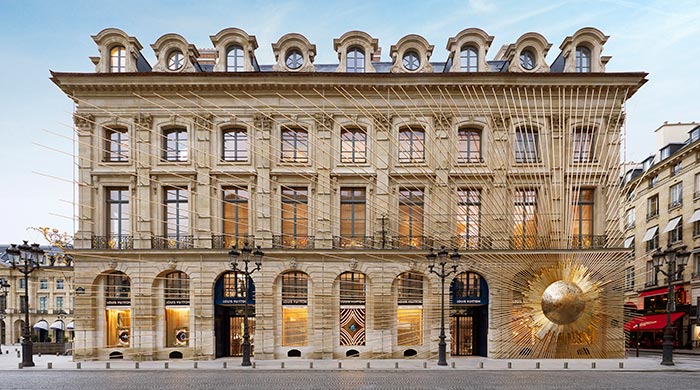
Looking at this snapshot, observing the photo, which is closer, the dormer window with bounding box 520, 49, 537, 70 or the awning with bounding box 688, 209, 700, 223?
the dormer window with bounding box 520, 49, 537, 70

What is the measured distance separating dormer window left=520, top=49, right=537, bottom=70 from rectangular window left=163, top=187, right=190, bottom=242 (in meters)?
18.7

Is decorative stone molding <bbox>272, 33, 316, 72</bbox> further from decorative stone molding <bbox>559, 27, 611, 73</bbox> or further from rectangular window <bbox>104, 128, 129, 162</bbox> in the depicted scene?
decorative stone molding <bbox>559, 27, 611, 73</bbox>

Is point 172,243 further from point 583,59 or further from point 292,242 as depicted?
point 583,59

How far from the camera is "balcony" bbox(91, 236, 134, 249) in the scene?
24.1m

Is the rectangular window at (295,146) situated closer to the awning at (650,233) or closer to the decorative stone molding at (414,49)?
the decorative stone molding at (414,49)

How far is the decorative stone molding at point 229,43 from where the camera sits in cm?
2469

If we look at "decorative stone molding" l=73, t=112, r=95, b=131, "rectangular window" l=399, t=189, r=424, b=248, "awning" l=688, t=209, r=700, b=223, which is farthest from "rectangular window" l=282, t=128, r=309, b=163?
"awning" l=688, t=209, r=700, b=223

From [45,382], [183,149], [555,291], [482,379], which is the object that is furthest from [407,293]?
[45,382]

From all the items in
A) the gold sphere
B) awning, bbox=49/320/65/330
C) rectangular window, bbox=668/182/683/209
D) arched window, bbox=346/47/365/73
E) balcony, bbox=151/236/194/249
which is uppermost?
arched window, bbox=346/47/365/73

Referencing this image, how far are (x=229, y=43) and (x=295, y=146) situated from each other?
630 cm

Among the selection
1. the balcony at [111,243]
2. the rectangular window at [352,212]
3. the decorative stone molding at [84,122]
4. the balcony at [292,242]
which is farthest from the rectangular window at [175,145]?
the rectangular window at [352,212]

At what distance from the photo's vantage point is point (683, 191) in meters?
34.6

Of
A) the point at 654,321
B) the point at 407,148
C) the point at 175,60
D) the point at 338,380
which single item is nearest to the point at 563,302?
the point at 338,380

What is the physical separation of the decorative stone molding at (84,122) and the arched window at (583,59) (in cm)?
2511
